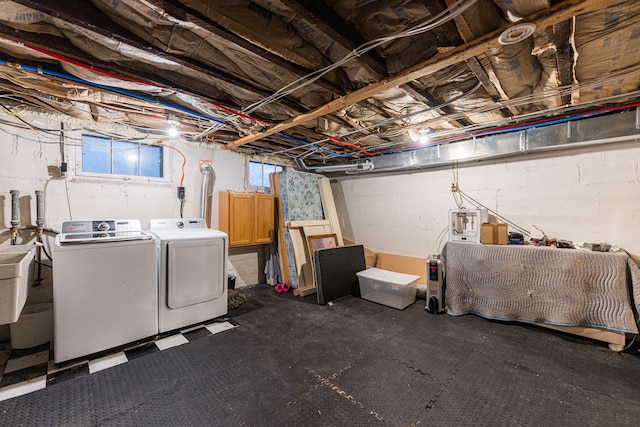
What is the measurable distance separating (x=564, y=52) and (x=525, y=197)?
210 centimetres

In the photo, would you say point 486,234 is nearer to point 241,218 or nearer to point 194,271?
point 241,218

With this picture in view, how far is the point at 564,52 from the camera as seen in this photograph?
171cm

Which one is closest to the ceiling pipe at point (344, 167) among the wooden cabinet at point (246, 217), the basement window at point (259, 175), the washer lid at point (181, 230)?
the basement window at point (259, 175)

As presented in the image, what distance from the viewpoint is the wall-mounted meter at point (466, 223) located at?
327 cm

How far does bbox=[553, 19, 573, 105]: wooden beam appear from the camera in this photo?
1494 millimetres

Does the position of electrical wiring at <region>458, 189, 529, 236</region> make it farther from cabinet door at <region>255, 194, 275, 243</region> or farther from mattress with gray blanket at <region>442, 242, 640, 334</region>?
cabinet door at <region>255, 194, 275, 243</region>

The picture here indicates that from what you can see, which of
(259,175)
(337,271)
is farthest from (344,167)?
(337,271)

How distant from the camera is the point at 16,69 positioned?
1822mm

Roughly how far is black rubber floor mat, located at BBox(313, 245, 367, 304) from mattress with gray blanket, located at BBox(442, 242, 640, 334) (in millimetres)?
1266

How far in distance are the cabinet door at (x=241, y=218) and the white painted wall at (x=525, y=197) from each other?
6.98 feet

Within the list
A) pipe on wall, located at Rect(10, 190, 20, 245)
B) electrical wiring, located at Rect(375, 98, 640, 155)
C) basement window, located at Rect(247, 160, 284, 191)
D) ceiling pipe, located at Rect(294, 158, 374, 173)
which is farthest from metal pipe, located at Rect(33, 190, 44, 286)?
electrical wiring, located at Rect(375, 98, 640, 155)

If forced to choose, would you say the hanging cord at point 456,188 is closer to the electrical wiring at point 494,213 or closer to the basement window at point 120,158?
the electrical wiring at point 494,213

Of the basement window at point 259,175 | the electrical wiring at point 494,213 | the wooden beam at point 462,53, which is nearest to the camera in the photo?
the wooden beam at point 462,53

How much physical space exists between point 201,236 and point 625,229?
4559 mm
